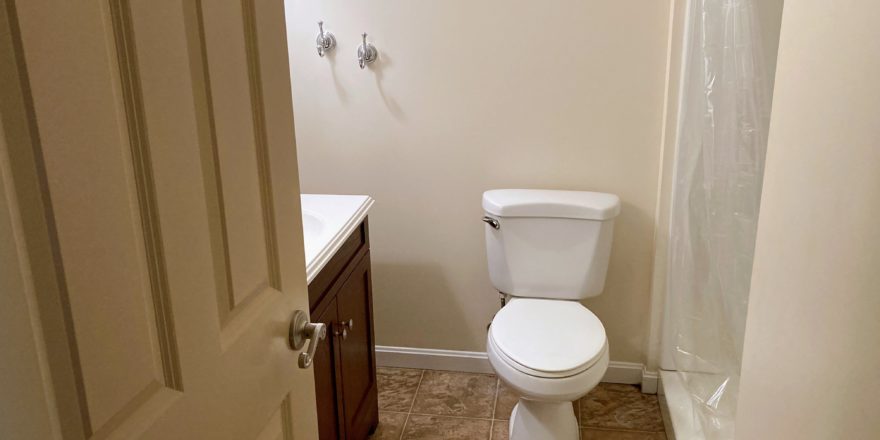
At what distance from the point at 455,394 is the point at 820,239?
1847mm

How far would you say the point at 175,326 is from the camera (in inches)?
30.2

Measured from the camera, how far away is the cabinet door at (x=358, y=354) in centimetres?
198

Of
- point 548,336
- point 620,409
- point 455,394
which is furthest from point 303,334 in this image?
point 620,409

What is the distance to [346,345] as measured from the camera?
1.99 m

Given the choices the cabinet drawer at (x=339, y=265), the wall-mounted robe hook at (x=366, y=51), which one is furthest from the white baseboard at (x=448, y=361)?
the wall-mounted robe hook at (x=366, y=51)

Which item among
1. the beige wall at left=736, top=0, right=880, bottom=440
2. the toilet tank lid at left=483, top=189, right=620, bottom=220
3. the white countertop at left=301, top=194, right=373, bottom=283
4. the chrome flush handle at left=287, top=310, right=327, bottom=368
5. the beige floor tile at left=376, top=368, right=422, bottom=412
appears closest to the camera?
the beige wall at left=736, top=0, right=880, bottom=440

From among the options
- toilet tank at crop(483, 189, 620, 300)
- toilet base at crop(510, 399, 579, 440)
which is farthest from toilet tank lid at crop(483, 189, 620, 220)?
toilet base at crop(510, 399, 579, 440)

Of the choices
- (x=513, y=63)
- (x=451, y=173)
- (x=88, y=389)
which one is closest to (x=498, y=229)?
(x=451, y=173)

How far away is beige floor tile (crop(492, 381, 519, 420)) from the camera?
2526 mm

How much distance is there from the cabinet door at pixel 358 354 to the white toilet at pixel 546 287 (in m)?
0.39

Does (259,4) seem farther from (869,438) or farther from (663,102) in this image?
(663,102)

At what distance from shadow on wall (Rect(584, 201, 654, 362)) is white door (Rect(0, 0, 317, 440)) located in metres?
1.72

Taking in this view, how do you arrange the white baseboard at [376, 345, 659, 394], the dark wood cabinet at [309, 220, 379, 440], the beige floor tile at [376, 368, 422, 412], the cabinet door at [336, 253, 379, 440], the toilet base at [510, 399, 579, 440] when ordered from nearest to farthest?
the dark wood cabinet at [309, 220, 379, 440] → the cabinet door at [336, 253, 379, 440] → the toilet base at [510, 399, 579, 440] → the beige floor tile at [376, 368, 422, 412] → the white baseboard at [376, 345, 659, 394]

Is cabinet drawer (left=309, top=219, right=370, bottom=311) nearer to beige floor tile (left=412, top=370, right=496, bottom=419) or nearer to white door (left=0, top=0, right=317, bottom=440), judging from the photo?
white door (left=0, top=0, right=317, bottom=440)
